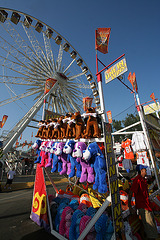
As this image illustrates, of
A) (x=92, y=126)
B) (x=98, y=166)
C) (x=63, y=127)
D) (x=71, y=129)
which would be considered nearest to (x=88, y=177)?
(x=98, y=166)

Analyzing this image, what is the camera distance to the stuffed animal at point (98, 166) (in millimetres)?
1992

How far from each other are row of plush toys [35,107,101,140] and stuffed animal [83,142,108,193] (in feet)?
0.97

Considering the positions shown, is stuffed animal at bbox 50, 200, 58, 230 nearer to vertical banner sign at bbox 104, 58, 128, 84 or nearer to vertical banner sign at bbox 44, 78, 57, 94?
vertical banner sign at bbox 104, 58, 128, 84

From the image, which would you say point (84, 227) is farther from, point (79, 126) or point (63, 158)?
point (79, 126)

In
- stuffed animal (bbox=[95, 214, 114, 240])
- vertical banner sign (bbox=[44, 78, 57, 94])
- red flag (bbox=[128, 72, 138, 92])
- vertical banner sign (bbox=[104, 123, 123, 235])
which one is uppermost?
vertical banner sign (bbox=[44, 78, 57, 94])

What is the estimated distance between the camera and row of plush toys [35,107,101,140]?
2.43 meters

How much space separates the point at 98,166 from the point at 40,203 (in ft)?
8.29

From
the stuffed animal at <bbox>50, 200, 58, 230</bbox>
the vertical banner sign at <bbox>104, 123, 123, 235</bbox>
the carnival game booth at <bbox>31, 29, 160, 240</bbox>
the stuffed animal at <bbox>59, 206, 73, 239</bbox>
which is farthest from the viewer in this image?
the stuffed animal at <bbox>50, 200, 58, 230</bbox>

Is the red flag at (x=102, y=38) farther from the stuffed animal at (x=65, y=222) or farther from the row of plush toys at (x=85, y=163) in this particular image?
the stuffed animal at (x=65, y=222)

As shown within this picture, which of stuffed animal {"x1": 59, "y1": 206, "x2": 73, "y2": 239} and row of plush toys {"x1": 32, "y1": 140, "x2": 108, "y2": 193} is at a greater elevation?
row of plush toys {"x1": 32, "y1": 140, "x2": 108, "y2": 193}

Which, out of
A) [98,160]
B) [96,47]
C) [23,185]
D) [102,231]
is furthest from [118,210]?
[23,185]

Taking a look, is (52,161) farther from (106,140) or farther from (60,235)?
(106,140)

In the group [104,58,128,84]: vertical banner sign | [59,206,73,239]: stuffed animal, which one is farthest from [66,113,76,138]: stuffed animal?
[59,206,73,239]: stuffed animal

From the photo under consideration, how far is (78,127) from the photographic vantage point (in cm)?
269
